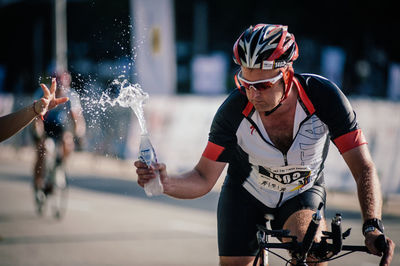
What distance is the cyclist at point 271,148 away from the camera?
3076 millimetres

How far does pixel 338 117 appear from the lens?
3150mm

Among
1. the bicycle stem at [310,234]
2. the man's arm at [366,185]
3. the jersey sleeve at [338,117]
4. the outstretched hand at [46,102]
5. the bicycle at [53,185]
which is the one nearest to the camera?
the bicycle stem at [310,234]

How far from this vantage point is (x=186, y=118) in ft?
44.0

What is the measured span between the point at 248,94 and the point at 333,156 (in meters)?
7.59

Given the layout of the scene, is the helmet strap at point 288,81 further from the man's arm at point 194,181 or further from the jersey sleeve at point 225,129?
the man's arm at point 194,181

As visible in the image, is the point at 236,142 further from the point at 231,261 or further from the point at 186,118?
the point at 186,118

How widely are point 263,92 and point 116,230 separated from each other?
17.3 feet

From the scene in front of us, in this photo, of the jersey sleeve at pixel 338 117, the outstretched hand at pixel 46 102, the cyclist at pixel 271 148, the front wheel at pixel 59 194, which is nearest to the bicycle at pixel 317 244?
the cyclist at pixel 271 148

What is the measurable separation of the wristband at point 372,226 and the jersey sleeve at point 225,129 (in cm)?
99

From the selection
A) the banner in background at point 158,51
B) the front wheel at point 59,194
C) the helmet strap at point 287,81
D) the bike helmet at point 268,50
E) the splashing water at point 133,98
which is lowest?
the front wheel at point 59,194

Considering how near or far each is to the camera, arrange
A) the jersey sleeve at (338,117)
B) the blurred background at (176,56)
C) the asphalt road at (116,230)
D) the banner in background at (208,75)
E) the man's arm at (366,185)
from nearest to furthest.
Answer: the man's arm at (366,185) → the jersey sleeve at (338,117) → the blurred background at (176,56) → the asphalt road at (116,230) → the banner in background at (208,75)

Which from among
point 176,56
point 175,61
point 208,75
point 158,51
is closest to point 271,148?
point 158,51

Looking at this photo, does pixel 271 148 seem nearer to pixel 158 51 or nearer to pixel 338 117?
pixel 338 117

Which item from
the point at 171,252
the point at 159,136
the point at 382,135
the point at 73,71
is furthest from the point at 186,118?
the point at 73,71
